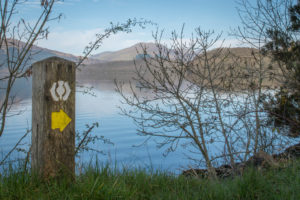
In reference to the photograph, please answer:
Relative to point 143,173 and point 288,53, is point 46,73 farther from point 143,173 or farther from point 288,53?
point 288,53

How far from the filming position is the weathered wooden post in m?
2.49

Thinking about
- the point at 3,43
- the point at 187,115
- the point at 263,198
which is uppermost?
the point at 3,43

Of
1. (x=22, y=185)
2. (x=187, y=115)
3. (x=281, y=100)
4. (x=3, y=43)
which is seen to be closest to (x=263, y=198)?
(x=22, y=185)

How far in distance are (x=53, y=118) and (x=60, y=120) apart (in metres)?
0.07

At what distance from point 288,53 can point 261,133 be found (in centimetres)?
194

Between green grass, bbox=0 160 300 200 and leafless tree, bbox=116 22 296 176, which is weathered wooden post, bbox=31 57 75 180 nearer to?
green grass, bbox=0 160 300 200

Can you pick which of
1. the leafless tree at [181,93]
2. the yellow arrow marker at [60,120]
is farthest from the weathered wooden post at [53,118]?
the leafless tree at [181,93]

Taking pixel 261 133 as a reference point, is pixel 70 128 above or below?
above

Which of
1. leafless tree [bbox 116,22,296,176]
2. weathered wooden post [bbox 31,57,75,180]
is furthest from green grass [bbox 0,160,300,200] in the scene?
leafless tree [bbox 116,22,296,176]

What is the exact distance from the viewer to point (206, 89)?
5.24 meters

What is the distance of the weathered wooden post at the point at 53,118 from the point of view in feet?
8.16

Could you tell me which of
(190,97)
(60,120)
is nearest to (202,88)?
(190,97)

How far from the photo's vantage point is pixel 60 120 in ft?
8.37

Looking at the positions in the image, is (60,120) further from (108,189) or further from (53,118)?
(108,189)
